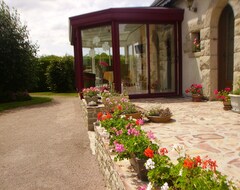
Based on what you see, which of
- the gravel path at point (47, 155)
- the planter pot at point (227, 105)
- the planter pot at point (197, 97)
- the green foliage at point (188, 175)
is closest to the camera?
the green foliage at point (188, 175)

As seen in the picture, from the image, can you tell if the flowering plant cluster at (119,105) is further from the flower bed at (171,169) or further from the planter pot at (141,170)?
the planter pot at (141,170)

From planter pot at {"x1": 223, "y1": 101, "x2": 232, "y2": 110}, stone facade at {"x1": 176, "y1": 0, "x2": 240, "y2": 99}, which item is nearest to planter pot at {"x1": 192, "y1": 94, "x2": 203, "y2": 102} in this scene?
stone facade at {"x1": 176, "y1": 0, "x2": 240, "y2": 99}

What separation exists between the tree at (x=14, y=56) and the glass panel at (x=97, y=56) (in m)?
5.75

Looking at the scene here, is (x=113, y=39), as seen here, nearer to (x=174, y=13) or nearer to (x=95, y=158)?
(x=174, y=13)

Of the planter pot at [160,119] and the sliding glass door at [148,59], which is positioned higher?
the sliding glass door at [148,59]

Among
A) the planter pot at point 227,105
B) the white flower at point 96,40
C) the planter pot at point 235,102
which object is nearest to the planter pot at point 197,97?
the planter pot at point 227,105

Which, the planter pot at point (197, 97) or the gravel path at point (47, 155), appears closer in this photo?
the gravel path at point (47, 155)

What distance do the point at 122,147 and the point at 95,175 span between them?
1538 mm

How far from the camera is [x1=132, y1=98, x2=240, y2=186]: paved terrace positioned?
9.92ft

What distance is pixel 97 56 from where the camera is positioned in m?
8.97

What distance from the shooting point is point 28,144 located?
600 cm

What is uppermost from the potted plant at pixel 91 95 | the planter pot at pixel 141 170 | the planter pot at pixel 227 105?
the potted plant at pixel 91 95

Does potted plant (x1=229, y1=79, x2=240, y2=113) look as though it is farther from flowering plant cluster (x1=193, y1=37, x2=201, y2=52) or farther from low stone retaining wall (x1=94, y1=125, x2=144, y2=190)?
low stone retaining wall (x1=94, y1=125, x2=144, y2=190)

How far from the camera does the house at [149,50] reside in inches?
299
